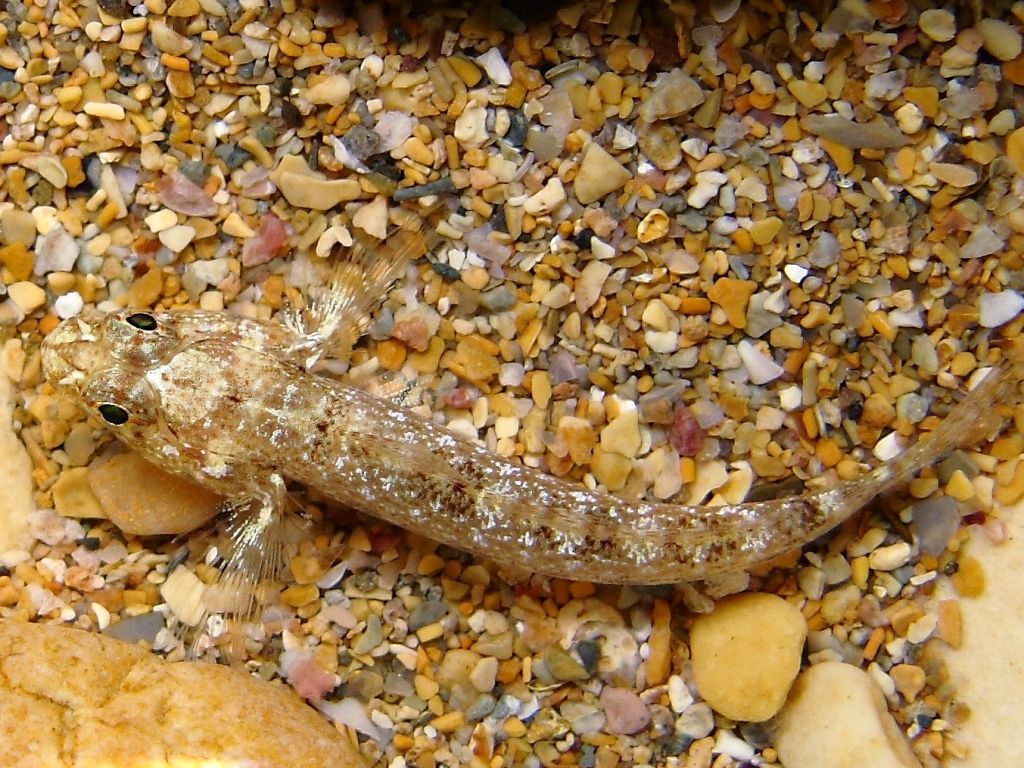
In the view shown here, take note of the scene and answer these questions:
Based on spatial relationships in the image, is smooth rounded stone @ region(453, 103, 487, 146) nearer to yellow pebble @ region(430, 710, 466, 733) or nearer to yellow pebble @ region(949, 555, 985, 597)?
yellow pebble @ region(430, 710, 466, 733)

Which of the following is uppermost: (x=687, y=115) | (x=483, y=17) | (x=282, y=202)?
(x=483, y=17)

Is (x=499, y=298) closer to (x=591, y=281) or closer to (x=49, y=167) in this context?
(x=591, y=281)

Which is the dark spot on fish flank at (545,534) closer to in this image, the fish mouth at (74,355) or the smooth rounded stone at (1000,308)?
the fish mouth at (74,355)

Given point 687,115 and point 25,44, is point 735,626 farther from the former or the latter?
point 25,44

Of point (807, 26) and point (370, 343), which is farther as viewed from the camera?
point (370, 343)

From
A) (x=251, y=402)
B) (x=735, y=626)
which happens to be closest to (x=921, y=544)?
(x=735, y=626)

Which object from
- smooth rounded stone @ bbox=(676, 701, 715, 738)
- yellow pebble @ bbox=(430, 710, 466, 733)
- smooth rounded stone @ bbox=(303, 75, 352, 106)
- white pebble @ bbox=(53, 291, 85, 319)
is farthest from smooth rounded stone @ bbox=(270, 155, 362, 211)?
smooth rounded stone @ bbox=(676, 701, 715, 738)

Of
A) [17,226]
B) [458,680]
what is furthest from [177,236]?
[458,680]
